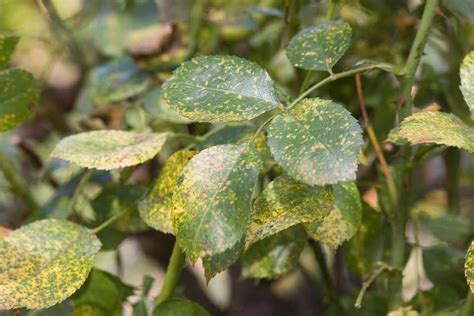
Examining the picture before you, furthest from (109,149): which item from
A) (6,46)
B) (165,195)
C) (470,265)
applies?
(470,265)

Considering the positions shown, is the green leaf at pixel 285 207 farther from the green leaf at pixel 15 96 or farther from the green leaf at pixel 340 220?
the green leaf at pixel 15 96

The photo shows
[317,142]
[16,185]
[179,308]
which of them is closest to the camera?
[317,142]

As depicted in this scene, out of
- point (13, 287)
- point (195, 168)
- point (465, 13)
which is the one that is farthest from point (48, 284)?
point (465, 13)

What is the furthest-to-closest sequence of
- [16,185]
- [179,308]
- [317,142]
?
[16,185]
[179,308]
[317,142]

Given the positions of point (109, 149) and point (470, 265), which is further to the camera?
point (109, 149)

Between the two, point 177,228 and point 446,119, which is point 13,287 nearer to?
point 177,228

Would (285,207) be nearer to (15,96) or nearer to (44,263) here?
(44,263)
